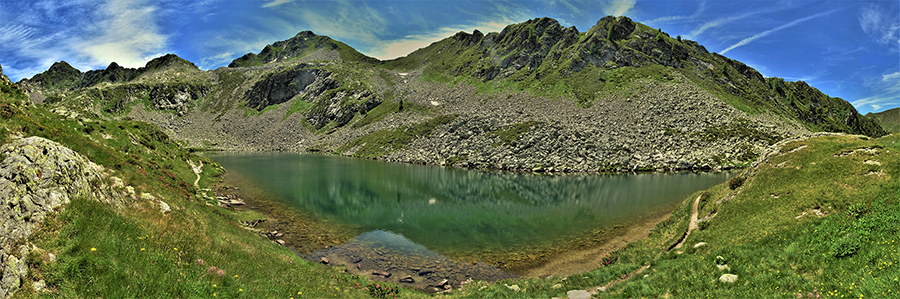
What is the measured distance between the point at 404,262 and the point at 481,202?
876 inches

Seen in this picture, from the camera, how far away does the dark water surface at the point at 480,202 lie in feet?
105

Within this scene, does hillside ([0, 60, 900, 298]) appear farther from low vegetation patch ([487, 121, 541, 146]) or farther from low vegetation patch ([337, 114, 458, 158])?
low vegetation patch ([337, 114, 458, 158])

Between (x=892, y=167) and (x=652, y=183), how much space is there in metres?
45.2

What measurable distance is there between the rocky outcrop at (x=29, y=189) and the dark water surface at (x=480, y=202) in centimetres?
2072

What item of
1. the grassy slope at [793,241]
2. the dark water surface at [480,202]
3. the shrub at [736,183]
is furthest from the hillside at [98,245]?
the shrub at [736,183]

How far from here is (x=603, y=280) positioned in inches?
715

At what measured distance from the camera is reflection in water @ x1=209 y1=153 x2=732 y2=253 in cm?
3225

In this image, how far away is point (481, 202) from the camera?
45.8m

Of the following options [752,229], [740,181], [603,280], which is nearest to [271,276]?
[603,280]

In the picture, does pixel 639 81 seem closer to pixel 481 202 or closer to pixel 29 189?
pixel 481 202

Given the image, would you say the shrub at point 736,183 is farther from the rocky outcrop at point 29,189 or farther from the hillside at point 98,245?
the rocky outcrop at point 29,189

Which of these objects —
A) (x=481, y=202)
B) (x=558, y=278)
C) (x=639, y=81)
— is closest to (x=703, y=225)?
(x=558, y=278)

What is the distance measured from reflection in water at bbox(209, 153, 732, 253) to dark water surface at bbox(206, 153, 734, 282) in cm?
10

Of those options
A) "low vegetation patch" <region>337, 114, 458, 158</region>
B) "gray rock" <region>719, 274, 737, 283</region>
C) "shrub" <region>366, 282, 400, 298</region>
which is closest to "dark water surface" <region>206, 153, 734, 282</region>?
"shrub" <region>366, 282, 400, 298</region>
